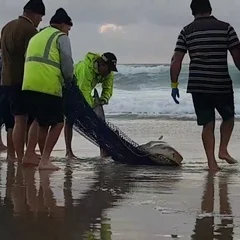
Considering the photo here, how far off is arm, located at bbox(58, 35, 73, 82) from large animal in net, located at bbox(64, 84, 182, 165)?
0.59 m

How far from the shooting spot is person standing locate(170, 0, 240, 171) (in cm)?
714

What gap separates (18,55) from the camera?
24.8 feet

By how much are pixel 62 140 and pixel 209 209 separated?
6702 mm

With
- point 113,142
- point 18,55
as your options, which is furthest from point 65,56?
point 113,142

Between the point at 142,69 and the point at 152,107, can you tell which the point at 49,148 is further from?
the point at 142,69

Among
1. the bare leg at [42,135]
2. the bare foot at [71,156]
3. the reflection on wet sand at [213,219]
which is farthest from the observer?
the bare foot at [71,156]

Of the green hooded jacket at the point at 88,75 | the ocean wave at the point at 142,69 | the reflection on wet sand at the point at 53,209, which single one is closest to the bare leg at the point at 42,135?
the reflection on wet sand at the point at 53,209

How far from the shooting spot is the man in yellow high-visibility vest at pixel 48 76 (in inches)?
272

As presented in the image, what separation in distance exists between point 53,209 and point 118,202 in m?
0.54

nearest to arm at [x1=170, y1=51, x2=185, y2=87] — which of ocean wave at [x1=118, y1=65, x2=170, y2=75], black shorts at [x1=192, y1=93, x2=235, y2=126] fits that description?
black shorts at [x1=192, y1=93, x2=235, y2=126]

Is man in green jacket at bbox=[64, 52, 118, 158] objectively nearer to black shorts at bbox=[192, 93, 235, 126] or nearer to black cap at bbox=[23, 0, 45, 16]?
black cap at bbox=[23, 0, 45, 16]

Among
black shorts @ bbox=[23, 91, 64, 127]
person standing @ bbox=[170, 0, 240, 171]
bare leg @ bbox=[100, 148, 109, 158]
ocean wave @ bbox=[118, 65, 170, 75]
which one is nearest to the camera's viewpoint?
black shorts @ bbox=[23, 91, 64, 127]

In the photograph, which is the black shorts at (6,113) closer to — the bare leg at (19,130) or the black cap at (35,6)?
the bare leg at (19,130)

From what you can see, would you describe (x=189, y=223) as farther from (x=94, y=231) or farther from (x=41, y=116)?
(x=41, y=116)
